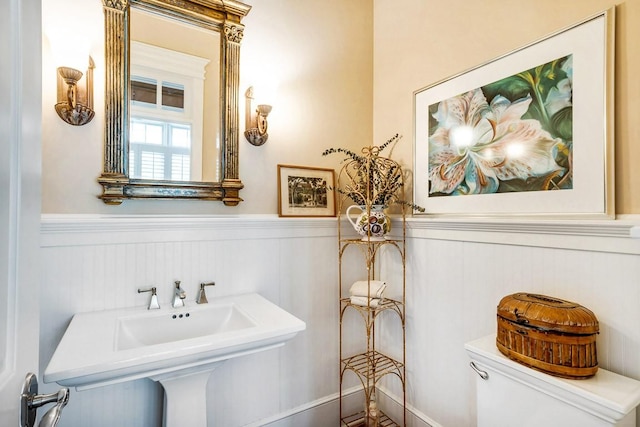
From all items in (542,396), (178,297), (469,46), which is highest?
(469,46)

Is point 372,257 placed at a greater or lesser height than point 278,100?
lesser

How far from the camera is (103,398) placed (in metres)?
1.35

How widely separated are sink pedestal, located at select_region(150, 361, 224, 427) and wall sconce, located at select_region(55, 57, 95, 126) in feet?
3.64

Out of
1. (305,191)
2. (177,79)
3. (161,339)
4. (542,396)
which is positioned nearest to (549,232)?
(542,396)

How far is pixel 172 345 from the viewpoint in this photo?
3.42 ft

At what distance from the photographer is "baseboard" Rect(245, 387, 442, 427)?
5.73 feet

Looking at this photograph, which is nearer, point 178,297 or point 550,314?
point 550,314

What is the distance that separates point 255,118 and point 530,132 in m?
1.29

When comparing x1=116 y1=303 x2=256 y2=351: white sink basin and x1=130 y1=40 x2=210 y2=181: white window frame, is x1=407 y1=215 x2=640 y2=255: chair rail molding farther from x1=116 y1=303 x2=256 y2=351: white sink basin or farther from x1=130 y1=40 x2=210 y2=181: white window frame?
x1=130 y1=40 x2=210 y2=181: white window frame

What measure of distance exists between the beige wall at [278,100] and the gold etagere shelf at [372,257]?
0.27 m

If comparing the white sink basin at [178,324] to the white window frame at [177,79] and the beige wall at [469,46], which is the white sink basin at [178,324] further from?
the beige wall at [469,46]

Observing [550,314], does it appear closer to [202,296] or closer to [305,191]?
[305,191]

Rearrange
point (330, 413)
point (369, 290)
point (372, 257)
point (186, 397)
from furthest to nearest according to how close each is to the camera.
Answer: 1. point (330, 413)
2. point (372, 257)
3. point (369, 290)
4. point (186, 397)

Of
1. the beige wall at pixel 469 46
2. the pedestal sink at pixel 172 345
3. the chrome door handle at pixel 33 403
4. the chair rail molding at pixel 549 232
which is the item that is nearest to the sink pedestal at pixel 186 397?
the pedestal sink at pixel 172 345
